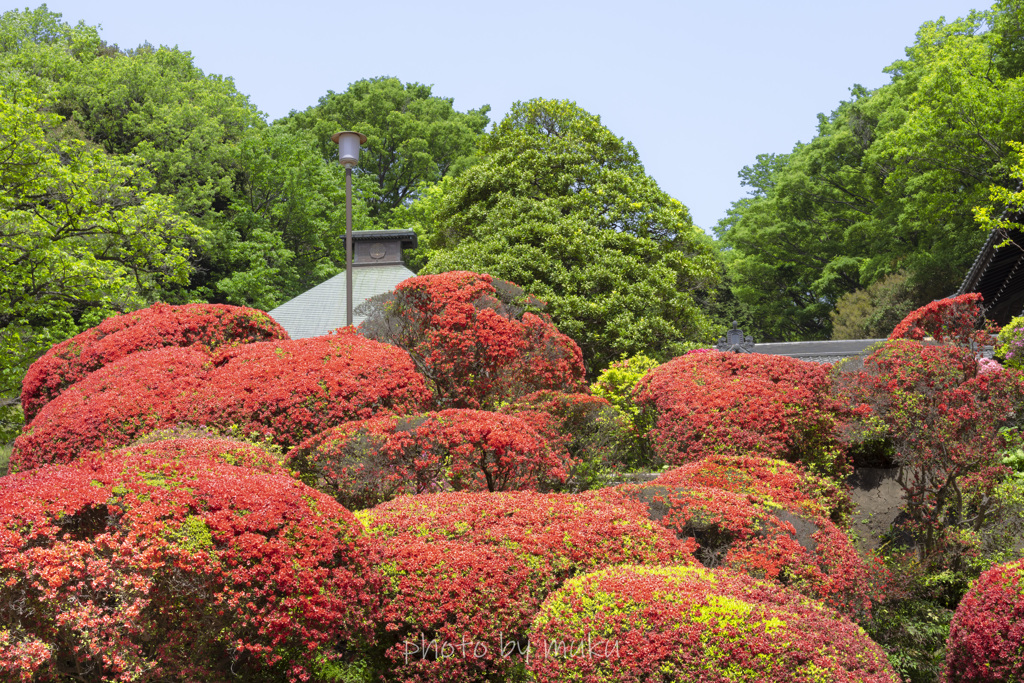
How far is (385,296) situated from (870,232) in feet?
102

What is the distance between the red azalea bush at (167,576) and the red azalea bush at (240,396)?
300cm

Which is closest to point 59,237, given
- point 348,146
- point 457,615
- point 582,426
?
point 348,146

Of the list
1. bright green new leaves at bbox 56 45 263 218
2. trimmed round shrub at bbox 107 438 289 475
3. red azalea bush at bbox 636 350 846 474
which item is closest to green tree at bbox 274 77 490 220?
bright green new leaves at bbox 56 45 263 218

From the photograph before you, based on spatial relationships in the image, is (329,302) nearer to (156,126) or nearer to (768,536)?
(156,126)

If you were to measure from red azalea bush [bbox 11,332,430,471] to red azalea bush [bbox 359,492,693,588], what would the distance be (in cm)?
211

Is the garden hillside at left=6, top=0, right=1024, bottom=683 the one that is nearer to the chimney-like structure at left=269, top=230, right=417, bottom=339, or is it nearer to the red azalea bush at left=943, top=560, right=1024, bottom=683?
the red azalea bush at left=943, top=560, right=1024, bottom=683

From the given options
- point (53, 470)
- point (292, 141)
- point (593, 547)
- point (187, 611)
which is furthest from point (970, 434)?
point (292, 141)

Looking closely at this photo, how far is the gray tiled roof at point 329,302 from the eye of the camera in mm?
24781

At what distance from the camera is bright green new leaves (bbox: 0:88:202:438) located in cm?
1623

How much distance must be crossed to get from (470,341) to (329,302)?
16.4m

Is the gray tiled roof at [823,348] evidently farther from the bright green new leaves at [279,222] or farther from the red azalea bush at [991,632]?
the bright green new leaves at [279,222]

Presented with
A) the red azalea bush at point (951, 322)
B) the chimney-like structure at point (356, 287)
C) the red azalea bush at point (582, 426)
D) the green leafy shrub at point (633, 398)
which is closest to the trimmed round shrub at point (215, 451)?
the red azalea bush at point (582, 426)

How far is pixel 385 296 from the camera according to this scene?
1105 cm

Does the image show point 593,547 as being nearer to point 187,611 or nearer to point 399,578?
point 399,578
